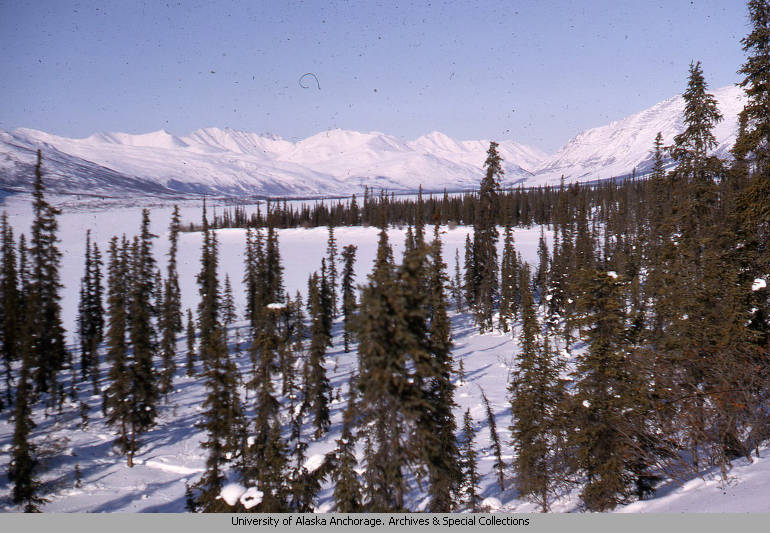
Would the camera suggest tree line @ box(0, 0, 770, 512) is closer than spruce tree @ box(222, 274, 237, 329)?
Yes

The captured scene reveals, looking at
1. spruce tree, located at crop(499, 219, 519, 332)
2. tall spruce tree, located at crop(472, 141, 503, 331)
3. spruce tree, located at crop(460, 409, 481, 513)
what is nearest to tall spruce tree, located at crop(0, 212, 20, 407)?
spruce tree, located at crop(460, 409, 481, 513)

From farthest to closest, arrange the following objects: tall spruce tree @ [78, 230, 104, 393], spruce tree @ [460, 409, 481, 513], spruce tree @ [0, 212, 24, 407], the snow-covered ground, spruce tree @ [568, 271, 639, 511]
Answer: tall spruce tree @ [78, 230, 104, 393] → spruce tree @ [0, 212, 24, 407] → spruce tree @ [460, 409, 481, 513] → spruce tree @ [568, 271, 639, 511] → the snow-covered ground

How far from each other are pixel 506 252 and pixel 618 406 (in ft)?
159

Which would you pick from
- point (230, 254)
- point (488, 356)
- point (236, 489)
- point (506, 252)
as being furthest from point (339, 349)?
point (230, 254)

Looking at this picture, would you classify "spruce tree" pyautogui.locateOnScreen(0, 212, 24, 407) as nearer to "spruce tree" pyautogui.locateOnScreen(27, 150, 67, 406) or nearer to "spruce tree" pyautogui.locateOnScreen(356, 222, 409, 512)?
"spruce tree" pyautogui.locateOnScreen(27, 150, 67, 406)

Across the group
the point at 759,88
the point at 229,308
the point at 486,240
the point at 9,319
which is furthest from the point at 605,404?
the point at 229,308

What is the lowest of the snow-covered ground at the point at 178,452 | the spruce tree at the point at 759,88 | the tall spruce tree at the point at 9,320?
Answer: the snow-covered ground at the point at 178,452

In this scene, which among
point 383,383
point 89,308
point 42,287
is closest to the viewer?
point 383,383

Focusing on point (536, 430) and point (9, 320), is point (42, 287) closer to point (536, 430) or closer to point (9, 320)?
point (9, 320)

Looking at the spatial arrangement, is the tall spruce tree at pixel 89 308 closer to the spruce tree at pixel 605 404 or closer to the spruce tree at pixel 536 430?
the spruce tree at pixel 536 430

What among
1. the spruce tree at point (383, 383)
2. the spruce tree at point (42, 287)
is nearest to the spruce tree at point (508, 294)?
the spruce tree at point (383, 383)

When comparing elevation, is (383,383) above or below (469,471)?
above

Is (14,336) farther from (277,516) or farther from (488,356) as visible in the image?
(488,356)

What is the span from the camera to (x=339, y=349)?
51312 millimetres
